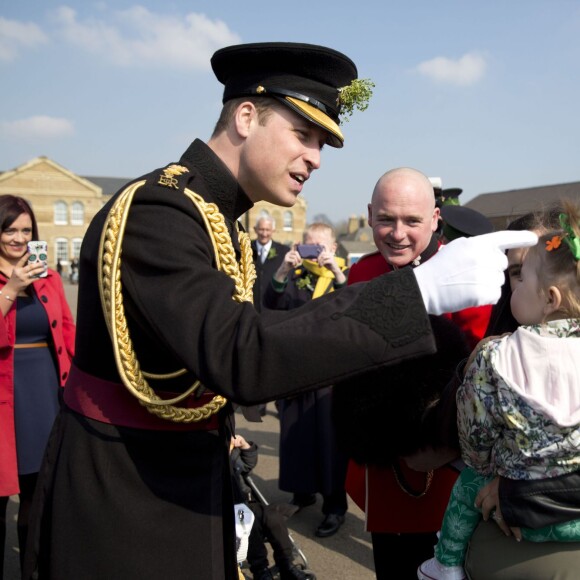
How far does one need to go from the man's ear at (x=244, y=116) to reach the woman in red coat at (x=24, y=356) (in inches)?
89.3

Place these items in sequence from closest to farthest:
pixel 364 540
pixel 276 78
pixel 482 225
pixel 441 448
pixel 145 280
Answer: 1. pixel 145 280
2. pixel 276 78
3. pixel 441 448
4. pixel 482 225
5. pixel 364 540

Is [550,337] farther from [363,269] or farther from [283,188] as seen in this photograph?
[363,269]

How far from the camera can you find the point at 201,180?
1.57m

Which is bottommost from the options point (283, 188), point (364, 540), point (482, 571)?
point (364, 540)

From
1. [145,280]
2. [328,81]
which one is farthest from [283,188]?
[145,280]

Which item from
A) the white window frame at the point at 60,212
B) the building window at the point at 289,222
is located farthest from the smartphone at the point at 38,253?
the building window at the point at 289,222

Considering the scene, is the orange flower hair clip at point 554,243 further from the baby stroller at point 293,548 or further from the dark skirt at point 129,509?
the baby stroller at point 293,548

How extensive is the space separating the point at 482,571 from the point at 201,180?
4.30 ft

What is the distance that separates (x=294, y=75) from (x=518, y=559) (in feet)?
4.62

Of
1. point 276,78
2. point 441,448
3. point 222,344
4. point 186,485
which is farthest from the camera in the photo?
point 441,448

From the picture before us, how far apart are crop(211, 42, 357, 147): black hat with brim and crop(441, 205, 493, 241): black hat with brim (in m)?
1.95

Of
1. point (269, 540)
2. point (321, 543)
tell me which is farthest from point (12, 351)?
point (321, 543)

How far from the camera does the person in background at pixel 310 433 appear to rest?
4.50 meters

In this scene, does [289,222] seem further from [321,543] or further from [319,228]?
[321,543]
